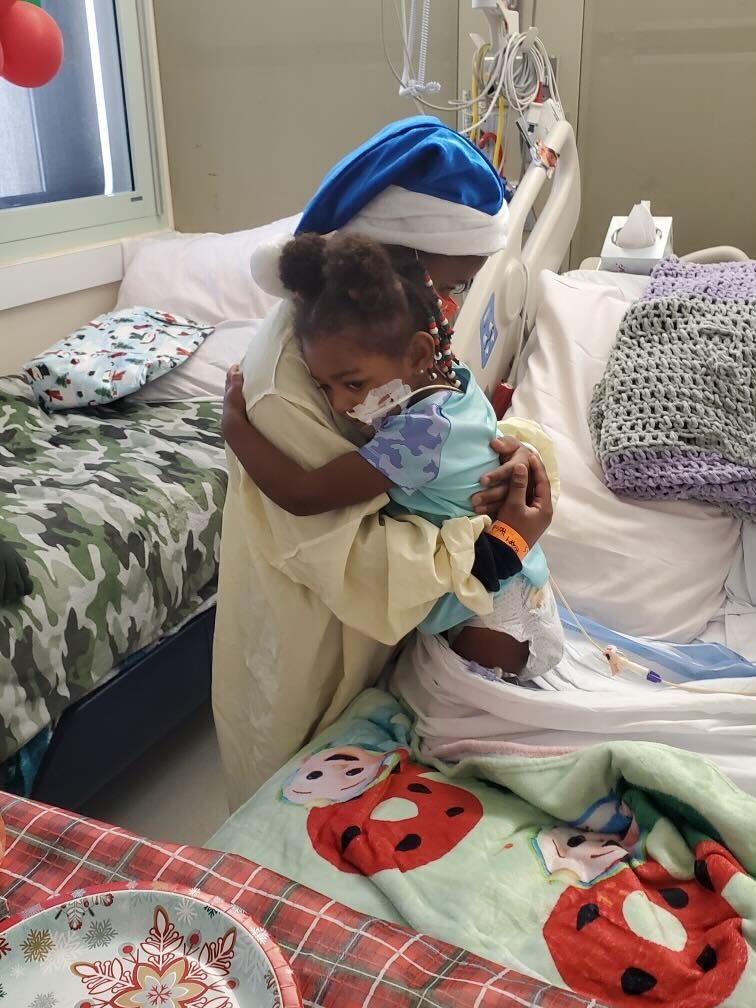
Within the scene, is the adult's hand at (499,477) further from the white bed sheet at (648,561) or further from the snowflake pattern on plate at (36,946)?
the snowflake pattern on plate at (36,946)

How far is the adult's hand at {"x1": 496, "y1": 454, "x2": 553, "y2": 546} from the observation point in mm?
1064

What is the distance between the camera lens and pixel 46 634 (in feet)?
4.88

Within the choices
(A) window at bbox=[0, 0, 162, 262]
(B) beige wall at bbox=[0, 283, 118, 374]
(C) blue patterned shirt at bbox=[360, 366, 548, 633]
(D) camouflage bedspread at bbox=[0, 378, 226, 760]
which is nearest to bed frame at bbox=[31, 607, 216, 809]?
(D) camouflage bedspread at bbox=[0, 378, 226, 760]

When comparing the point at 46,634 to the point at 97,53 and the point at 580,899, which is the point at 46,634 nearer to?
the point at 580,899

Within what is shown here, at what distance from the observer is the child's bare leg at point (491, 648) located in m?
1.13

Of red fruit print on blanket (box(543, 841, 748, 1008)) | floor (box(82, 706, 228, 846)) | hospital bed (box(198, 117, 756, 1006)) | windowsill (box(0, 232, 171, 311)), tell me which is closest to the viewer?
red fruit print on blanket (box(543, 841, 748, 1008))

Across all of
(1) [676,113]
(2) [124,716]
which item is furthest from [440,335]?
(1) [676,113]

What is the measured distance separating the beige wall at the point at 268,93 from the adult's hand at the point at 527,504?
187cm

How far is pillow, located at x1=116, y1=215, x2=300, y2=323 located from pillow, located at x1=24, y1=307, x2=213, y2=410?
130mm

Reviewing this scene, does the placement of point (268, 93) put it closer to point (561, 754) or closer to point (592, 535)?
point (592, 535)

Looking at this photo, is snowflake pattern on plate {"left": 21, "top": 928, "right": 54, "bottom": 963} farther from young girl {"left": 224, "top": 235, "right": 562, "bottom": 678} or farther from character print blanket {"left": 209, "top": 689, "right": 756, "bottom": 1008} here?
young girl {"left": 224, "top": 235, "right": 562, "bottom": 678}

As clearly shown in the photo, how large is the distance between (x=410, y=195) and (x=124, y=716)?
1.12m

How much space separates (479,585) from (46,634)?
803 mm

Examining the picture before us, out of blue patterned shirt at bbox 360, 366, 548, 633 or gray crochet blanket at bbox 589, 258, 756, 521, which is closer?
blue patterned shirt at bbox 360, 366, 548, 633
